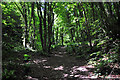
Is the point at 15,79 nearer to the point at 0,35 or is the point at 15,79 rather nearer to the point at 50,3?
the point at 0,35

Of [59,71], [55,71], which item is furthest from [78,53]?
[55,71]

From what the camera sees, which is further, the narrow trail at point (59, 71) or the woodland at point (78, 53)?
the narrow trail at point (59, 71)

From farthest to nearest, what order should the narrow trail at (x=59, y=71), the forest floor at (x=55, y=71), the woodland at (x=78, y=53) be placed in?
1. the narrow trail at (x=59, y=71)
2. the forest floor at (x=55, y=71)
3. the woodland at (x=78, y=53)

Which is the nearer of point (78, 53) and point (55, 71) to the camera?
point (55, 71)

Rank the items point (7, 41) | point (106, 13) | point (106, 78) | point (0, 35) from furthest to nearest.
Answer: point (7, 41) < point (0, 35) < point (106, 13) < point (106, 78)

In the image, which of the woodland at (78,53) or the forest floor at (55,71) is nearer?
the woodland at (78,53)

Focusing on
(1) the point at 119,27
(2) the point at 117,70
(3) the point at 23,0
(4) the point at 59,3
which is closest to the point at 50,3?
(4) the point at 59,3

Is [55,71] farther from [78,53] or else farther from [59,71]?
[78,53]

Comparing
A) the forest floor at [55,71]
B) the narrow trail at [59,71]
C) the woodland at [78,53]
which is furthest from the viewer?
the narrow trail at [59,71]

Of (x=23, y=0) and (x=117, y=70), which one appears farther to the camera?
(x=23, y=0)

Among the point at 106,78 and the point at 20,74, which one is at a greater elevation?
the point at 106,78

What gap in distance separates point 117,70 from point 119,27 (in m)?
2.24

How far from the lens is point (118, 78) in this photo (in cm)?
410

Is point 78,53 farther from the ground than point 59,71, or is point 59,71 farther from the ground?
point 78,53
